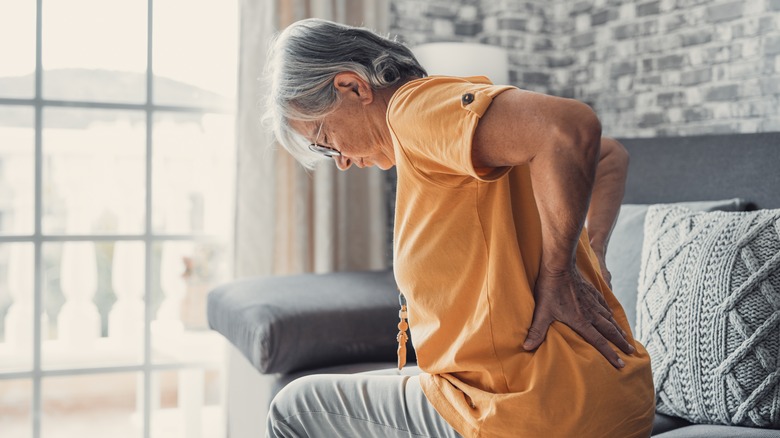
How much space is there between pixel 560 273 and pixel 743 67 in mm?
1934

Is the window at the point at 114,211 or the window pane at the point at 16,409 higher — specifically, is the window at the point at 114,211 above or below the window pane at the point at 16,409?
above

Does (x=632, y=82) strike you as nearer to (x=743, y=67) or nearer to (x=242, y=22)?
(x=743, y=67)

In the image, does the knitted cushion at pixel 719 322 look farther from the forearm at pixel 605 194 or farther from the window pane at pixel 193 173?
the window pane at pixel 193 173

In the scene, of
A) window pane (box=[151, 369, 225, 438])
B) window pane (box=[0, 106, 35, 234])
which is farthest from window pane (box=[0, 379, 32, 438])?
window pane (box=[0, 106, 35, 234])

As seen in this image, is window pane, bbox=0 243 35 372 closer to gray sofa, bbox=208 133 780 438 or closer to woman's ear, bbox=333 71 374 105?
gray sofa, bbox=208 133 780 438

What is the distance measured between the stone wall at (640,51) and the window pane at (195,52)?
2.43 ft

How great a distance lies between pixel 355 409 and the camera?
1.44m

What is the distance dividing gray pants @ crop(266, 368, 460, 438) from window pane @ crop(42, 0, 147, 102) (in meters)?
1.99

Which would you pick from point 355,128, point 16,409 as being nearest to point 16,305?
point 16,409

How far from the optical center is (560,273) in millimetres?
1140

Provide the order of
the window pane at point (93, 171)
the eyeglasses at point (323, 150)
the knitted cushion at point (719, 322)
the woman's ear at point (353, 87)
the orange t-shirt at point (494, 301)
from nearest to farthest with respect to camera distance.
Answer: the orange t-shirt at point (494, 301) < the woman's ear at point (353, 87) < the eyeglasses at point (323, 150) < the knitted cushion at point (719, 322) < the window pane at point (93, 171)

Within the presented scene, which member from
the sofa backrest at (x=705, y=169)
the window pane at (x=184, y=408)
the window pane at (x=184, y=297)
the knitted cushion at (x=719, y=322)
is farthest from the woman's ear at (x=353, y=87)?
the window pane at (x=184, y=408)

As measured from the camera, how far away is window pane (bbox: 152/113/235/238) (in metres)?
3.19

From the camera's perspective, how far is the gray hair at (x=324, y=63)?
126cm
